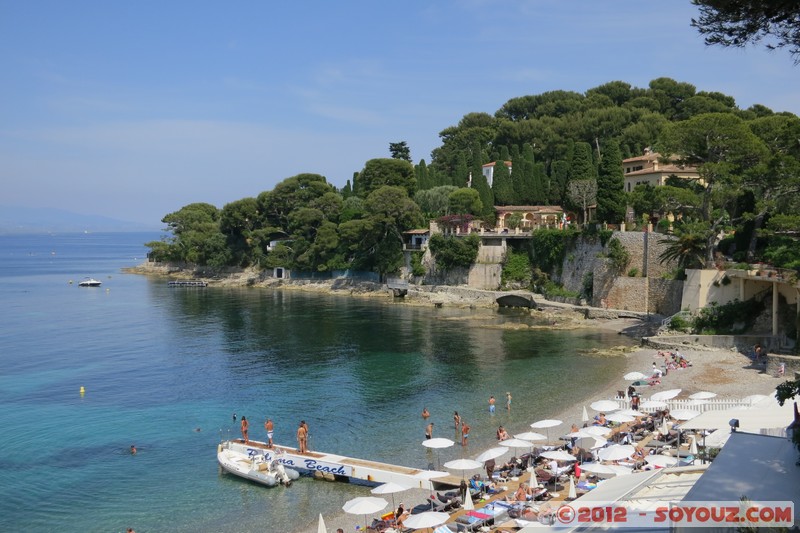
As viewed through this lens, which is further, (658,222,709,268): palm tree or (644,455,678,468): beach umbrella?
(658,222,709,268): palm tree

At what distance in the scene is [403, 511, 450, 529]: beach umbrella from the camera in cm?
1533

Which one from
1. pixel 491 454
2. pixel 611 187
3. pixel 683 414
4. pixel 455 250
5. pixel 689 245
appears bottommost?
pixel 491 454

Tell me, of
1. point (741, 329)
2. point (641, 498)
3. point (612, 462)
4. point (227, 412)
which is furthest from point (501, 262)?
point (641, 498)

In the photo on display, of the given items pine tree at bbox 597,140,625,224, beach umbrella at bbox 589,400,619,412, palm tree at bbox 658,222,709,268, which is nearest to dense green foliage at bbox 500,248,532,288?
pine tree at bbox 597,140,625,224

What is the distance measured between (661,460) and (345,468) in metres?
9.10

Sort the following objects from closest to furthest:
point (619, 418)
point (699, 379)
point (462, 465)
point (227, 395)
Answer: point (462, 465)
point (619, 418)
point (699, 379)
point (227, 395)

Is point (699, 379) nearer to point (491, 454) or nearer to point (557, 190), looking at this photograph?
point (491, 454)

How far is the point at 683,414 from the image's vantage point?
23.2 m

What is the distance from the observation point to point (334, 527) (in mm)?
17672

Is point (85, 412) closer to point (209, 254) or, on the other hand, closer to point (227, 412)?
point (227, 412)

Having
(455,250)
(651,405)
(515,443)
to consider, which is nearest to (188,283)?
(455,250)

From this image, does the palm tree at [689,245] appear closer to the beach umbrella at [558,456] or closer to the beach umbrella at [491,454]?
the beach umbrella at [558,456]

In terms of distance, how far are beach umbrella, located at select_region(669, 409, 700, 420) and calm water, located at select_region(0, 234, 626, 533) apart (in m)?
5.36

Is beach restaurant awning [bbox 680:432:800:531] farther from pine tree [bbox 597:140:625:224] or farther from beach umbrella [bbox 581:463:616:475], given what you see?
pine tree [bbox 597:140:625:224]
